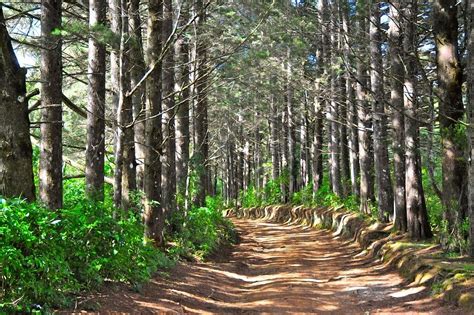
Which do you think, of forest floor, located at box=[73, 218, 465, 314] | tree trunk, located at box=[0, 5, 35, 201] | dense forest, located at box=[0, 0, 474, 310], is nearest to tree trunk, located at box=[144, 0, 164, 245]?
dense forest, located at box=[0, 0, 474, 310]

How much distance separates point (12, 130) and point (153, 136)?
4230 mm

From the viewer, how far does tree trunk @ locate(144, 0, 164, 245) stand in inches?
392

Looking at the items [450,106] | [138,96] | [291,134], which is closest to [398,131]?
[450,106]

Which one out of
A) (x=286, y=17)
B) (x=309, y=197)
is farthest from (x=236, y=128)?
(x=286, y=17)

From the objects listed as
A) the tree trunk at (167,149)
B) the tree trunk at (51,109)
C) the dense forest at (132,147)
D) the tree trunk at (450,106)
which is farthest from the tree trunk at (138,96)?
the tree trunk at (450,106)

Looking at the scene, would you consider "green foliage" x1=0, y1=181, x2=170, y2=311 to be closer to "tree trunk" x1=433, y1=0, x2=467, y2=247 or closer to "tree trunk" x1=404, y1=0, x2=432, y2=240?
"tree trunk" x1=433, y1=0, x2=467, y2=247

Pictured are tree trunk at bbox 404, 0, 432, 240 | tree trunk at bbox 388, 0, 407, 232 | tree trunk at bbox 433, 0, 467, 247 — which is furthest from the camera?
tree trunk at bbox 388, 0, 407, 232

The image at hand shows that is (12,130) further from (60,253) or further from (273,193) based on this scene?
(273,193)

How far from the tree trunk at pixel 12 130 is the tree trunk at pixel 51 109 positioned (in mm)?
986

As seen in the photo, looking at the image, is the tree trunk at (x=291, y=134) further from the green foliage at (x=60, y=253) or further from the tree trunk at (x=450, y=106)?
the green foliage at (x=60, y=253)

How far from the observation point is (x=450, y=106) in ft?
30.3

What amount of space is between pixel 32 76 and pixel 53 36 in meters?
7.00

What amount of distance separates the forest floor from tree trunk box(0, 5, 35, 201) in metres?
1.70

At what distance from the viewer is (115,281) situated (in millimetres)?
7062
